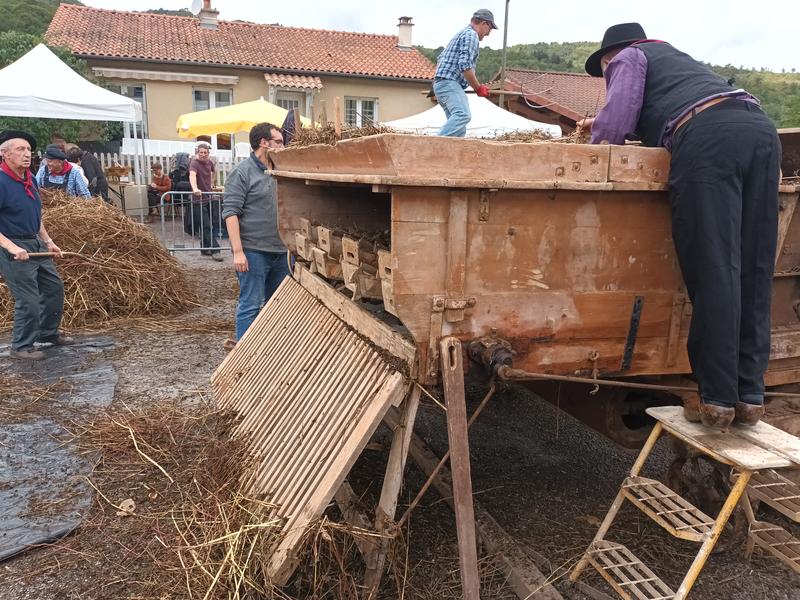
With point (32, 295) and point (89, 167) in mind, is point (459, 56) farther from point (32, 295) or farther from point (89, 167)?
point (89, 167)

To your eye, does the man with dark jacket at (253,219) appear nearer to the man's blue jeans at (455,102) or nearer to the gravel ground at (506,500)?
the gravel ground at (506,500)

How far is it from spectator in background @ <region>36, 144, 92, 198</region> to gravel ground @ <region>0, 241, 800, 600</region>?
3.46m

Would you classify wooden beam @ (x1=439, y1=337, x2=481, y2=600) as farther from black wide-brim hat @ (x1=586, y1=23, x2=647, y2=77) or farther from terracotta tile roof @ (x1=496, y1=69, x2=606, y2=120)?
terracotta tile roof @ (x1=496, y1=69, x2=606, y2=120)

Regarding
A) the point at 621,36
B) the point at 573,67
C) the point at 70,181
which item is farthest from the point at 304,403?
the point at 573,67

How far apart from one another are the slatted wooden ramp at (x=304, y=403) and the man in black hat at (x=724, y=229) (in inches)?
51.0

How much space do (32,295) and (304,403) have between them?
13.1ft

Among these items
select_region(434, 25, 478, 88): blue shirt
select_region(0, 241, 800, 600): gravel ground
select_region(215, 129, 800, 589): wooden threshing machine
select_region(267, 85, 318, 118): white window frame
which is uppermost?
select_region(267, 85, 318, 118): white window frame

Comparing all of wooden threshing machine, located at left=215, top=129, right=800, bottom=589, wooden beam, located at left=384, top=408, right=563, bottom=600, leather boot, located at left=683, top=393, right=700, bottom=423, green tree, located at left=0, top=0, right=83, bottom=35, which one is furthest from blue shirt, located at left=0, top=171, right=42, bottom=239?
green tree, located at left=0, top=0, right=83, bottom=35

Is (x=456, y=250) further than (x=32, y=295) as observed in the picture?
No

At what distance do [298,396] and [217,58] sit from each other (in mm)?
24668

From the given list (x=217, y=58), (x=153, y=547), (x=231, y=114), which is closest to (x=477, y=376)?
(x=153, y=547)

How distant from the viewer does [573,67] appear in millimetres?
44875

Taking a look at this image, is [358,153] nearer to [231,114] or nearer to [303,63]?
[231,114]

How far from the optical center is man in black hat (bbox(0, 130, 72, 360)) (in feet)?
18.9
